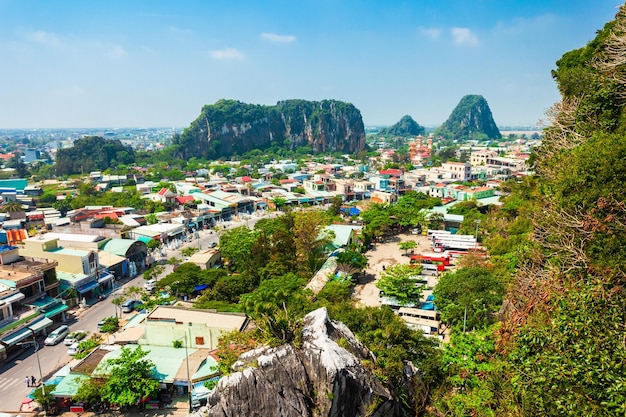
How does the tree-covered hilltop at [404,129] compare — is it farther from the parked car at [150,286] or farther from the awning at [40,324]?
the awning at [40,324]

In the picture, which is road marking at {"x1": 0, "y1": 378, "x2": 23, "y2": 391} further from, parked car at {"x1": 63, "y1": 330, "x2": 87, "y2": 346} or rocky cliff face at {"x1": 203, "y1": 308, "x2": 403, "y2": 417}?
rocky cliff face at {"x1": 203, "y1": 308, "x2": 403, "y2": 417}

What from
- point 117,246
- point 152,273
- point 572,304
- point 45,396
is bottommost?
point 45,396

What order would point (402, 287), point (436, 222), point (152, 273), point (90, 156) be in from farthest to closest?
point (90, 156) → point (436, 222) → point (152, 273) → point (402, 287)

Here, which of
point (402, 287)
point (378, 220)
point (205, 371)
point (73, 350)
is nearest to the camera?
point (205, 371)

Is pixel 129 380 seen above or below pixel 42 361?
above

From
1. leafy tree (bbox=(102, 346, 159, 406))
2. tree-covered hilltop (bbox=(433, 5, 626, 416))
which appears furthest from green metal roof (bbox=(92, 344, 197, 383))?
tree-covered hilltop (bbox=(433, 5, 626, 416))

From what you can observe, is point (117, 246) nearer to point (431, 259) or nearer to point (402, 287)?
point (402, 287)

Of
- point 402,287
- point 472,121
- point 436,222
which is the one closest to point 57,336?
point 402,287

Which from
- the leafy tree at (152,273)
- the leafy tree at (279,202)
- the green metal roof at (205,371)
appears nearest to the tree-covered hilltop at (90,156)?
the leafy tree at (279,202)
